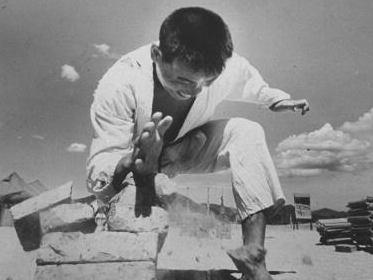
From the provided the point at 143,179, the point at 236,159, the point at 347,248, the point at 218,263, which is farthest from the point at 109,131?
the point at 347,248

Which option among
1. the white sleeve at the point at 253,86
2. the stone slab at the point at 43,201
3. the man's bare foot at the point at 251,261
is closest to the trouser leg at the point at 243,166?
the man's bare foot at the point at 251,261

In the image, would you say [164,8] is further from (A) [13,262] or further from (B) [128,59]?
(A) [13,262]

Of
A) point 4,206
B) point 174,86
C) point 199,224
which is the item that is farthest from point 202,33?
point 4,206

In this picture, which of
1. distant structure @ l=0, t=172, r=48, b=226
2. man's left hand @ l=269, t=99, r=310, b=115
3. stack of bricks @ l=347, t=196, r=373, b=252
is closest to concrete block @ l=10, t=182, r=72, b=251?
man's left hand @ l=269, t=99, r=310, b=115

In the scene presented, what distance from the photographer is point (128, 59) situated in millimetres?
2305

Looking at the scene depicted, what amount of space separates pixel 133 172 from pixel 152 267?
1.83 ft

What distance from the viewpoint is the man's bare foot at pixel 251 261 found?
153 centimetres

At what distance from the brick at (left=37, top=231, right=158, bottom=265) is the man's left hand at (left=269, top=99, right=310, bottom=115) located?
4.37 ft

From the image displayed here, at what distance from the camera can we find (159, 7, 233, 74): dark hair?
1.92 meters

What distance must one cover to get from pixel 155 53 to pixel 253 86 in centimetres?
94

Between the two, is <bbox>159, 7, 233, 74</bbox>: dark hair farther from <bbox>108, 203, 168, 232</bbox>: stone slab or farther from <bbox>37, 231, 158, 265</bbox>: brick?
<bbox>37, 231, 158, 265</bbox>: brick

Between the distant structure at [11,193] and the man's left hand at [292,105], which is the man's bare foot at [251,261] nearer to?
the man's left hand at [292,105]

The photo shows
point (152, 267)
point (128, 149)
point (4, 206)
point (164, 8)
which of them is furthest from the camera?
point (4, 206)

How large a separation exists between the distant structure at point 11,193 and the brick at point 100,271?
8170mm
